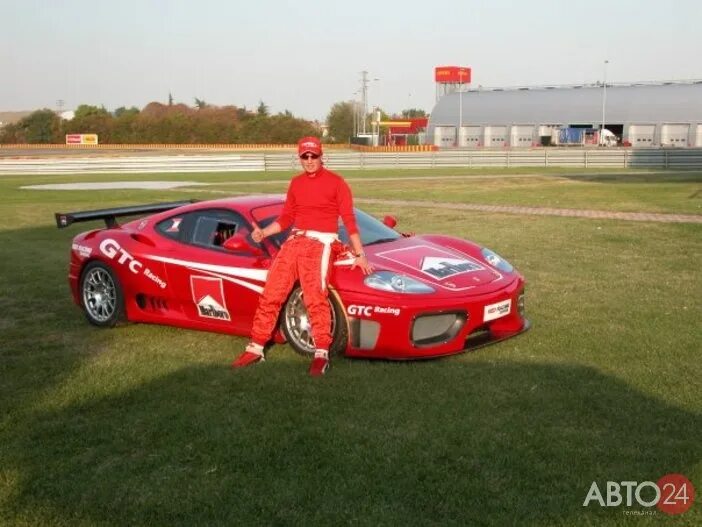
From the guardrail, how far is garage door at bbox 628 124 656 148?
44119 millimetres

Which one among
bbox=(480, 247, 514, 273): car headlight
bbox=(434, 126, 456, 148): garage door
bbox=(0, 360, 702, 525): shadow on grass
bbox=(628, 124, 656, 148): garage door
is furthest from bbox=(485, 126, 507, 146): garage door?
bbox=(0, 360, 702, 525): shadow on grass

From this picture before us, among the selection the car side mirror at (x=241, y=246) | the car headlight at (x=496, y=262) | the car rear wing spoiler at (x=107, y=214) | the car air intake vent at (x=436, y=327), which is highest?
the car rear wing spoiler at (x=107, y=214)

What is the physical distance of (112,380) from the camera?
232 inches

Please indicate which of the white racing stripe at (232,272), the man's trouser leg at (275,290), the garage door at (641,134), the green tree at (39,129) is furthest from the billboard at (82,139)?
the man's trouser leg at (275,290)

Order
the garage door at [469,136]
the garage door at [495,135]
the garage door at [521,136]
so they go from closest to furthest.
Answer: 1. the garage door at [521,136]
2. the garage door at [495,135]
3. the garage door at [469,136]

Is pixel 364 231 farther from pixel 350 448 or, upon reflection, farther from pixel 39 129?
pixel 39 129

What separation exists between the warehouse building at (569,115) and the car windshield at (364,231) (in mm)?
73130

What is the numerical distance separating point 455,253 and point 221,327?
6.53ft

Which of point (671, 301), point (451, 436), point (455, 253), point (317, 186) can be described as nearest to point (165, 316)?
point (317, 186)

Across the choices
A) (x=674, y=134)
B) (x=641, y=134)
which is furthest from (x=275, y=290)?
(x=641, y=134)

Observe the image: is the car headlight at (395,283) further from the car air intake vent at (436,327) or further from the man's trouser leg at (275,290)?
the man's trouser leg at (275,290)

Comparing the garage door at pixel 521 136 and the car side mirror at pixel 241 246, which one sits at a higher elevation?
the car side mirror at pixel 241 246

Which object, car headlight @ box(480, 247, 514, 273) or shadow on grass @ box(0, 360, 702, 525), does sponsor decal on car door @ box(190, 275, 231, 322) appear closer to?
shadow on grass @ box(0, 360, 702, 525)

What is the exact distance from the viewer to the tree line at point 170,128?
90000 millimetres
